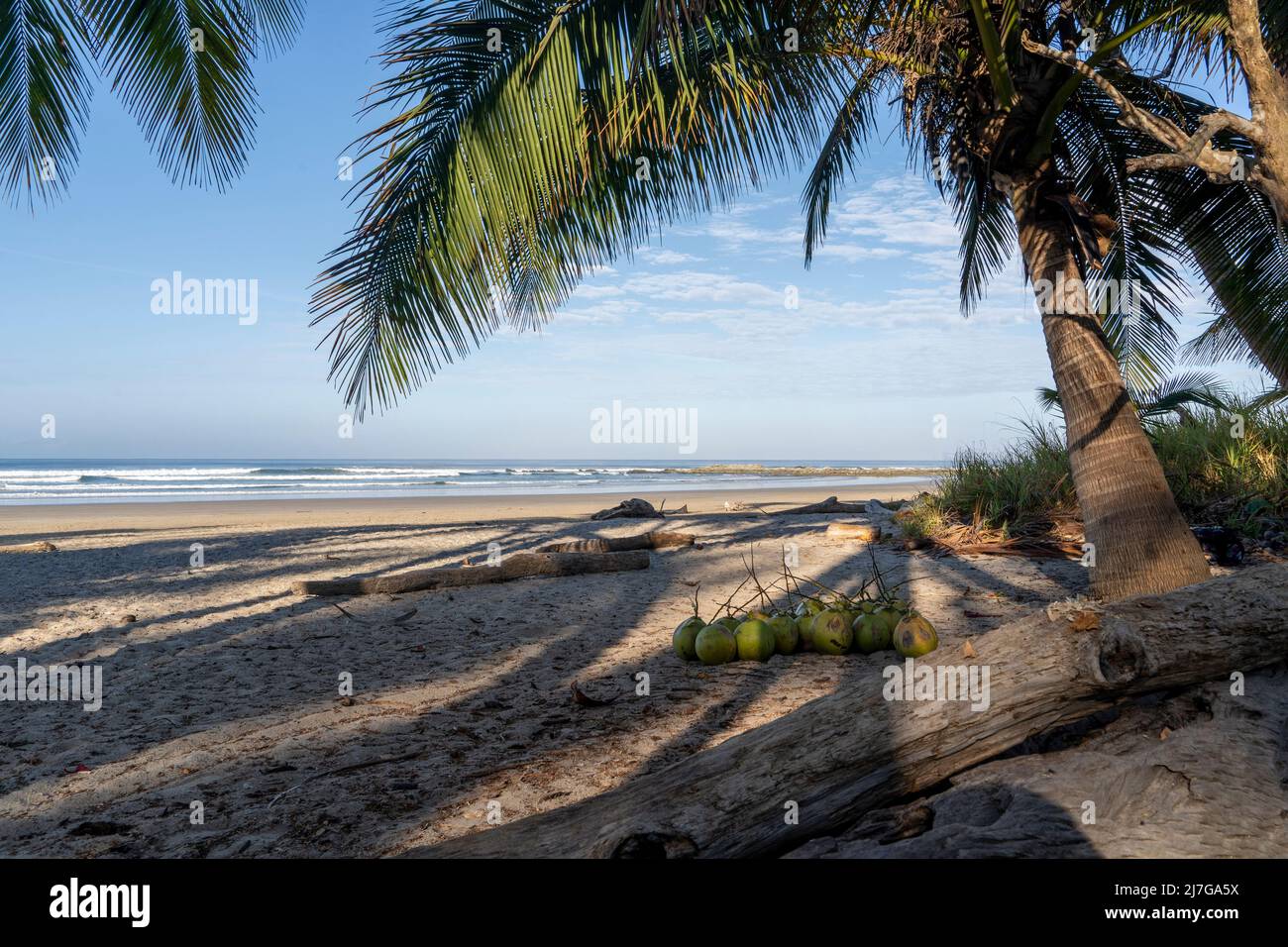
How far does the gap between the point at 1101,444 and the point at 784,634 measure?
96.5 inches

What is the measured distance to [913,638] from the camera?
3.65 meters

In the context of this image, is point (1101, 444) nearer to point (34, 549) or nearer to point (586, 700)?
point (586, 700)

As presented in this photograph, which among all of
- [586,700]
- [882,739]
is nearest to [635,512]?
[586,700]

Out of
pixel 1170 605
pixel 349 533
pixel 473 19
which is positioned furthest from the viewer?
pixel 349 533

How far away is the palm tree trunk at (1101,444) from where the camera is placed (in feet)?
15.1

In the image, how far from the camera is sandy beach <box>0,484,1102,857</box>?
2.47m

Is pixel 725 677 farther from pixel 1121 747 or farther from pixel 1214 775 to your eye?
pixel 1214 775

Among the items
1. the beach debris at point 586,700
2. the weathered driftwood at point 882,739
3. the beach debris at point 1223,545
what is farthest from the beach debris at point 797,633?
the beach debris at point 1223,545

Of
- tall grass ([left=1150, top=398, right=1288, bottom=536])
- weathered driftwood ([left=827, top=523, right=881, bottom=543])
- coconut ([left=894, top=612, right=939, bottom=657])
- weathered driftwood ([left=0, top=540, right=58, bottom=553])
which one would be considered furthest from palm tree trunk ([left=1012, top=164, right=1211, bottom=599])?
weathered driftwood ([left=0, top=540, right=58, bottom=553])

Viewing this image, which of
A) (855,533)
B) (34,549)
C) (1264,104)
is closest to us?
(1264,104)

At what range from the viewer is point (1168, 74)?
6.20 m
